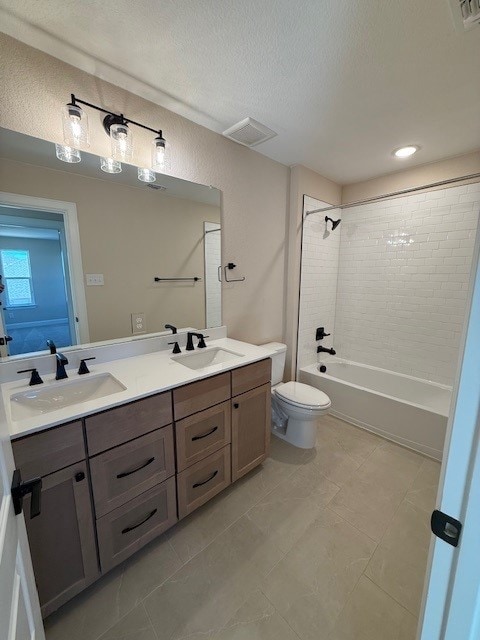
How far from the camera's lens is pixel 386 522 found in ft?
5.19

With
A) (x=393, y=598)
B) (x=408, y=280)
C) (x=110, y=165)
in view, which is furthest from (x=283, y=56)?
(x=393, y=598)

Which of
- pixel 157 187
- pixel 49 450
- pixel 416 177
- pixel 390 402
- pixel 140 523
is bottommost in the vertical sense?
pixel 140 523

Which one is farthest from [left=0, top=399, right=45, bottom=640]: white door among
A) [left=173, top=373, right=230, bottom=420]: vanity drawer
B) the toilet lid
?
the toilet lid

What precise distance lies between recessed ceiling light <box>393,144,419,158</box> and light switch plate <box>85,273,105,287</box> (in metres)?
2.47

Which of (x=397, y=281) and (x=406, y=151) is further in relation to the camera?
(x=397, y=281)

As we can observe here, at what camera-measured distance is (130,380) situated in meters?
1.37

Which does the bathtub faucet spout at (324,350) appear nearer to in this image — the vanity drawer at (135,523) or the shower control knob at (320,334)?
the shower control knob at (320,334)

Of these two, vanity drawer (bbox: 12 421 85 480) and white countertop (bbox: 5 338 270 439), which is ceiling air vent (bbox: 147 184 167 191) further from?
vanity drawer (bbox: 12 421 85 480)

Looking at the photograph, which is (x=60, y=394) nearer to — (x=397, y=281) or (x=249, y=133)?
(x=249, y=133)

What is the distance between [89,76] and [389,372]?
3.35 metres

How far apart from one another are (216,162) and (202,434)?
1871 mm

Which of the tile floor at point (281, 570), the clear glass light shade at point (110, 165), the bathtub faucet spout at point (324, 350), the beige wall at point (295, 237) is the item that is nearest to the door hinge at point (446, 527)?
the tile floor at point (281, 570)

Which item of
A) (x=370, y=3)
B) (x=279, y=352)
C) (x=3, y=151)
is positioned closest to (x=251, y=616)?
(x=279, y=352)

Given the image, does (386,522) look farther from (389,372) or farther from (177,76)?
(177,76)
